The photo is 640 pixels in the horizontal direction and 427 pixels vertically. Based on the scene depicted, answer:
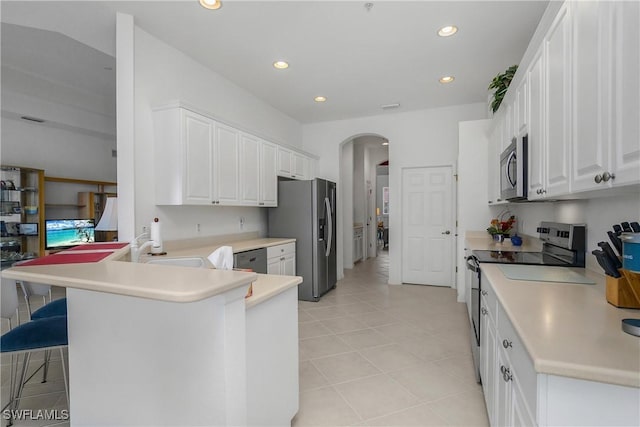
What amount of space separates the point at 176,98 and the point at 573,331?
3546mm

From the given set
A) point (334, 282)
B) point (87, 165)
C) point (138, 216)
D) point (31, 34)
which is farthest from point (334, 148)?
point (87, 165)

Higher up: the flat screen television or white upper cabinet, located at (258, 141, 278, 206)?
white upper cabinet, located at (258, 141, 278, 206)

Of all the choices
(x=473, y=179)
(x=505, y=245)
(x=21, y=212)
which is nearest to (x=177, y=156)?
(x=505, y=245)

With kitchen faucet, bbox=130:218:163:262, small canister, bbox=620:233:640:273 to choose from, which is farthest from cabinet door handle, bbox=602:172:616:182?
kitchen faucet, bbox=130:218:163:262

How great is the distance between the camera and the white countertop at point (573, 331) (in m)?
0.76

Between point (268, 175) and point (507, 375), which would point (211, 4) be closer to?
point (268, 175)

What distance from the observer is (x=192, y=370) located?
1265 millimetres

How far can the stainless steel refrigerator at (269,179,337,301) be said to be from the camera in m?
4.46

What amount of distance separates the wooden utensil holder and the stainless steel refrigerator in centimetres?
348

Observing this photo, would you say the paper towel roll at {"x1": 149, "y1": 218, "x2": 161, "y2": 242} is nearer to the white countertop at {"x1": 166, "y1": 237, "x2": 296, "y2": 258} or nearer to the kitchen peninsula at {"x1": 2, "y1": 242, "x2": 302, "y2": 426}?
the white countertop at {"x1": 166, "y1": 237, "x2": 296, "y2": 258}

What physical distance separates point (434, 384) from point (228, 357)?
1.78 meters

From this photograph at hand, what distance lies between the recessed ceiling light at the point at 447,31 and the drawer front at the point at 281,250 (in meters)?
3.00

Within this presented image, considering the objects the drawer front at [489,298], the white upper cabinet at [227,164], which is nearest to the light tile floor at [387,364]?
the drawer front at [489,298]

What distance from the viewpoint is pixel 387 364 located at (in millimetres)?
2545
